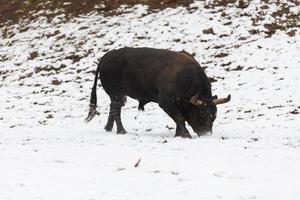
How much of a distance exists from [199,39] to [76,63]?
5344 mm

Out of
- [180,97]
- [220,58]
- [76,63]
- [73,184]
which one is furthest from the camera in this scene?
[76,63]

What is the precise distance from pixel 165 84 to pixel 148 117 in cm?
348

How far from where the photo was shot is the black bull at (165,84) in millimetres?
11891

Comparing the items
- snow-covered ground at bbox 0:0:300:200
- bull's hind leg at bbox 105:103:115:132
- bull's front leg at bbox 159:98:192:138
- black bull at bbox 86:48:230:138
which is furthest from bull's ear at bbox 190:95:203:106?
bull's hind leg at bbox 105:103:115:132

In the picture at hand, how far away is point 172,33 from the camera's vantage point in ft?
81.0

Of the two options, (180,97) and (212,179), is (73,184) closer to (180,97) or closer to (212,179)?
(212,179)

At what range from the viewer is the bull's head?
11750 millimetres

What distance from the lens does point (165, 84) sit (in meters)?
12.1

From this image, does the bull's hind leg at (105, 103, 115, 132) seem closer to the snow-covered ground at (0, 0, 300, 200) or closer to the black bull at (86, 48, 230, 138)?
the black bull at (86, 48, 230, 138)

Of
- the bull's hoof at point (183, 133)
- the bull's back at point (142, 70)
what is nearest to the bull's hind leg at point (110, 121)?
the bull's back at point (142, 70)

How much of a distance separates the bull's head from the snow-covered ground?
11.3 inches

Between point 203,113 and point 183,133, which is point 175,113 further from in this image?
point 203,113

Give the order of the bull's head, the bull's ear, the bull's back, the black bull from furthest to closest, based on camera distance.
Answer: the bull's back
the black bull
the bull's head
the bull's ear

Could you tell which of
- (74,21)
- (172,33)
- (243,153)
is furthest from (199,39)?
(243,153)
